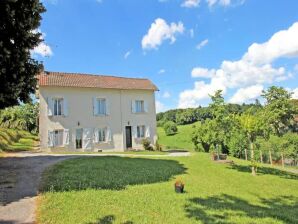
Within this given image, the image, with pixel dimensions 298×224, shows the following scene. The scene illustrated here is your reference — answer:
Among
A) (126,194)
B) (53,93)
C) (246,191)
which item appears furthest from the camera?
(53,93)

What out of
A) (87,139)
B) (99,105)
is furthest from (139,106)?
(87,139)

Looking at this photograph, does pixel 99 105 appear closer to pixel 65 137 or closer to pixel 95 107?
pixel 95 107

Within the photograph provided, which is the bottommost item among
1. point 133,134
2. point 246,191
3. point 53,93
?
point 246,191

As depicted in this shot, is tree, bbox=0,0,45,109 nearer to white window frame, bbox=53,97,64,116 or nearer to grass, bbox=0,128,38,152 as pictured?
grass, bbox=0,128,38,152

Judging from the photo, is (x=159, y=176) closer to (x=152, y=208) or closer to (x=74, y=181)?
(x=74, y=181)

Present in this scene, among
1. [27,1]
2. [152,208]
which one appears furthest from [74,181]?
[27,1]

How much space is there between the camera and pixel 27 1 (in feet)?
38.0

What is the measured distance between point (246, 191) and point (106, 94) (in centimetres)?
2039

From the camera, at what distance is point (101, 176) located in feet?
42.9

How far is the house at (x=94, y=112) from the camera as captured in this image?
91.6 ft

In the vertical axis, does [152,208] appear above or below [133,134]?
below

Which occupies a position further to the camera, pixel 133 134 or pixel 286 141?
pixel 133 134

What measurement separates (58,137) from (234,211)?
2217 cm

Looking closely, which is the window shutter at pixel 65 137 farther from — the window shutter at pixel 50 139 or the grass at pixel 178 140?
the grass at pixel 178 140
